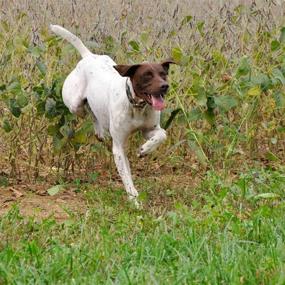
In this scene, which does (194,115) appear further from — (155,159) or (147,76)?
(155,159)

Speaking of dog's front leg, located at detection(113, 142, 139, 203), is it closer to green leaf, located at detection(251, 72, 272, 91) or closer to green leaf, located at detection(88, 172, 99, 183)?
green leaf, located at detection(88, 172, 99, 183)

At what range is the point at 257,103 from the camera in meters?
6.79

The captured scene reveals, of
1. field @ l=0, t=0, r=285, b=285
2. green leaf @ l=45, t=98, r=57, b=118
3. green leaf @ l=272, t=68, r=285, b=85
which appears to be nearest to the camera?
field @ l=0, t=0, r=285, b=285

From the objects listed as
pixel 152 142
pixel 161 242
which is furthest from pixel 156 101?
pixel 161 242

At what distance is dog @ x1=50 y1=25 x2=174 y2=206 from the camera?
566 cm

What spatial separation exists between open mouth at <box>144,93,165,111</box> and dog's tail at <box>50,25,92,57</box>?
1.33 metres

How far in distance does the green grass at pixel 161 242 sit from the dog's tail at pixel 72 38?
4.90 feet

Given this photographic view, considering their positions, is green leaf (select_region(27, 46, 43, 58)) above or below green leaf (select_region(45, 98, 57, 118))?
above

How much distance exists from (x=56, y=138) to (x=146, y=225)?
1.83 metres

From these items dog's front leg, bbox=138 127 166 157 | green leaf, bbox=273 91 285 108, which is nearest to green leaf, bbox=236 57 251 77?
green leaf, bbox=273 91 285 108

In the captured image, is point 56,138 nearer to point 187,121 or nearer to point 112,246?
point 187,121

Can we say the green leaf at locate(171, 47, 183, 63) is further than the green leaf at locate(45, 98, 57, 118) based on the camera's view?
No

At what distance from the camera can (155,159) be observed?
23.6 feet

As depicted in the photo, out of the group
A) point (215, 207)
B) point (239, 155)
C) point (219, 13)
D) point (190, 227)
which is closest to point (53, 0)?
point (219, 13)
